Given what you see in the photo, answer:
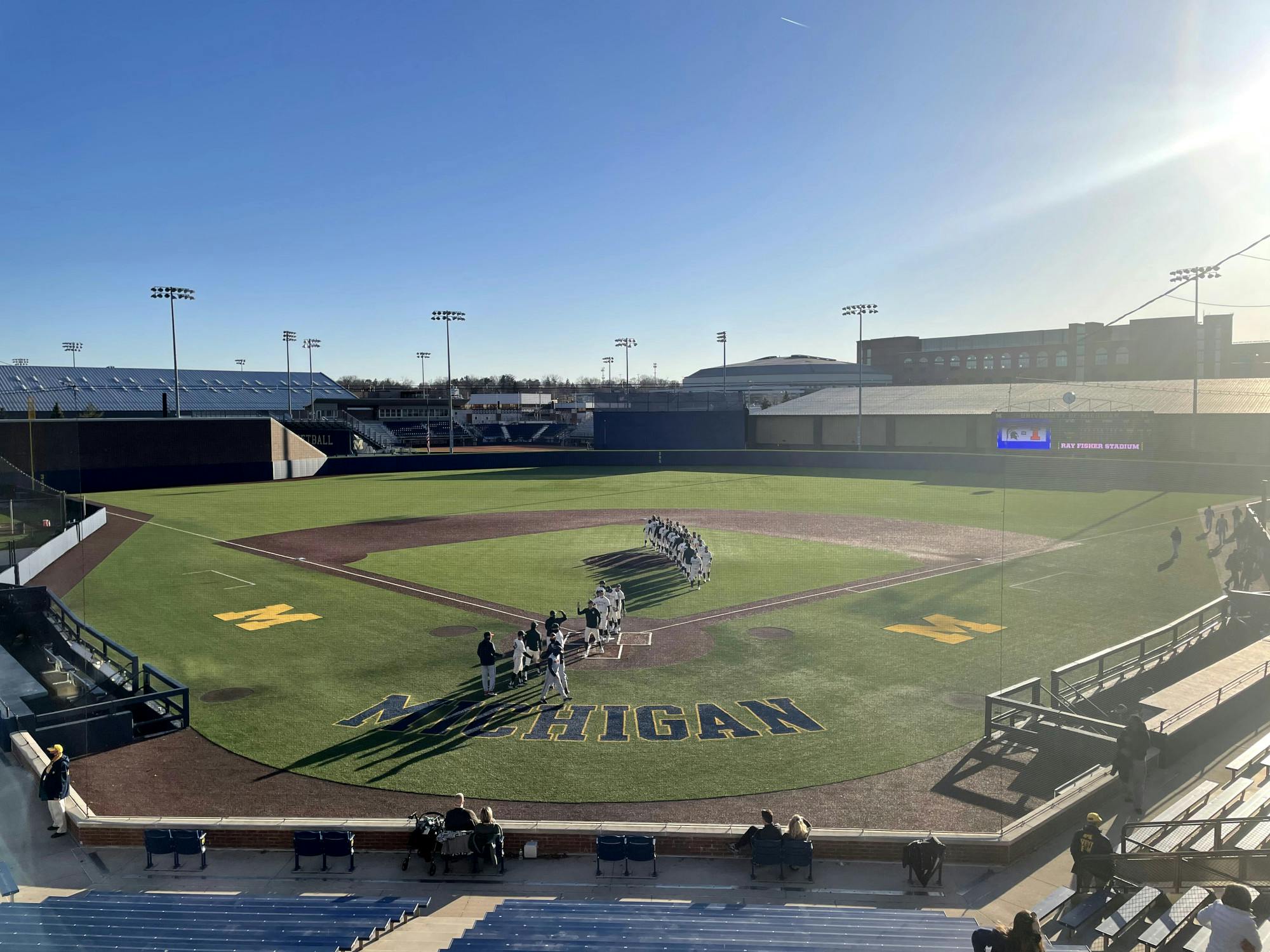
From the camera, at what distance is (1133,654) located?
18.1 m

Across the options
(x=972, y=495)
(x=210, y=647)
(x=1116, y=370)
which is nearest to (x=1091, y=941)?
(x=210, y=647)

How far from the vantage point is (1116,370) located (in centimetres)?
9569

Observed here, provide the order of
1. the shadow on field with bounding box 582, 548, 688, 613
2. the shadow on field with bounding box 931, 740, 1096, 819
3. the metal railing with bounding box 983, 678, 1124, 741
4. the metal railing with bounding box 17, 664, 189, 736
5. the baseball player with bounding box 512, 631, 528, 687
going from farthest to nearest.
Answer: the shadow on field with bounding box 582, 548, 688, 613 → the baseball player with bounding box 512, 631, 528, 687 → the metal railing with bounding box 17, 664, 189, 736 → the metal railing with bounding box 983, 678, 1124, 741 → the shadow on field with bounding box 931, 740, 1096, 819

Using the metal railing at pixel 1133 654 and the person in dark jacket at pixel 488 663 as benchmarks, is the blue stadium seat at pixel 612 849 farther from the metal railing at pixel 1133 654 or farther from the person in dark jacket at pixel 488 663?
the metal railing at pixel 1133 654

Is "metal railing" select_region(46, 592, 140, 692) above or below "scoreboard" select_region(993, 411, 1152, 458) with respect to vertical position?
below

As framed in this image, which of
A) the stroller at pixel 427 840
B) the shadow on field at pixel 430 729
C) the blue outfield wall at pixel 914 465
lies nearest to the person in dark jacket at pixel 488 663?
the shadow on field at pixel 430 729

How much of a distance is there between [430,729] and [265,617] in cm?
983

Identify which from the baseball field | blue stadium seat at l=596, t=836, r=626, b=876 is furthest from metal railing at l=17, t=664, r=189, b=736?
blue stadium seat at l=596, t=836, r=626, b=876

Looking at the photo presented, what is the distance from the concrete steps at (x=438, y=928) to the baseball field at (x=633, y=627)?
103 inches

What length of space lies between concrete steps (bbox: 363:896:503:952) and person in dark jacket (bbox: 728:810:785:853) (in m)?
2.85

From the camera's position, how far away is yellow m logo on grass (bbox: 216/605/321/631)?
2131 cm

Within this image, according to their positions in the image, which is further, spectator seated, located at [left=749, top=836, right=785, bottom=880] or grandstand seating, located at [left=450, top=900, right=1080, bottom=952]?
spectator seated, located at [left=749, top=836, right=785, bottom=880]

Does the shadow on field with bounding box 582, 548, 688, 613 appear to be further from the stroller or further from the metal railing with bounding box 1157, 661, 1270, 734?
the metal railing with bounding box 1157, 661, 1270, 734

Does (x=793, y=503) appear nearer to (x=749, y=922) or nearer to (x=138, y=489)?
(x=749, y=922)
